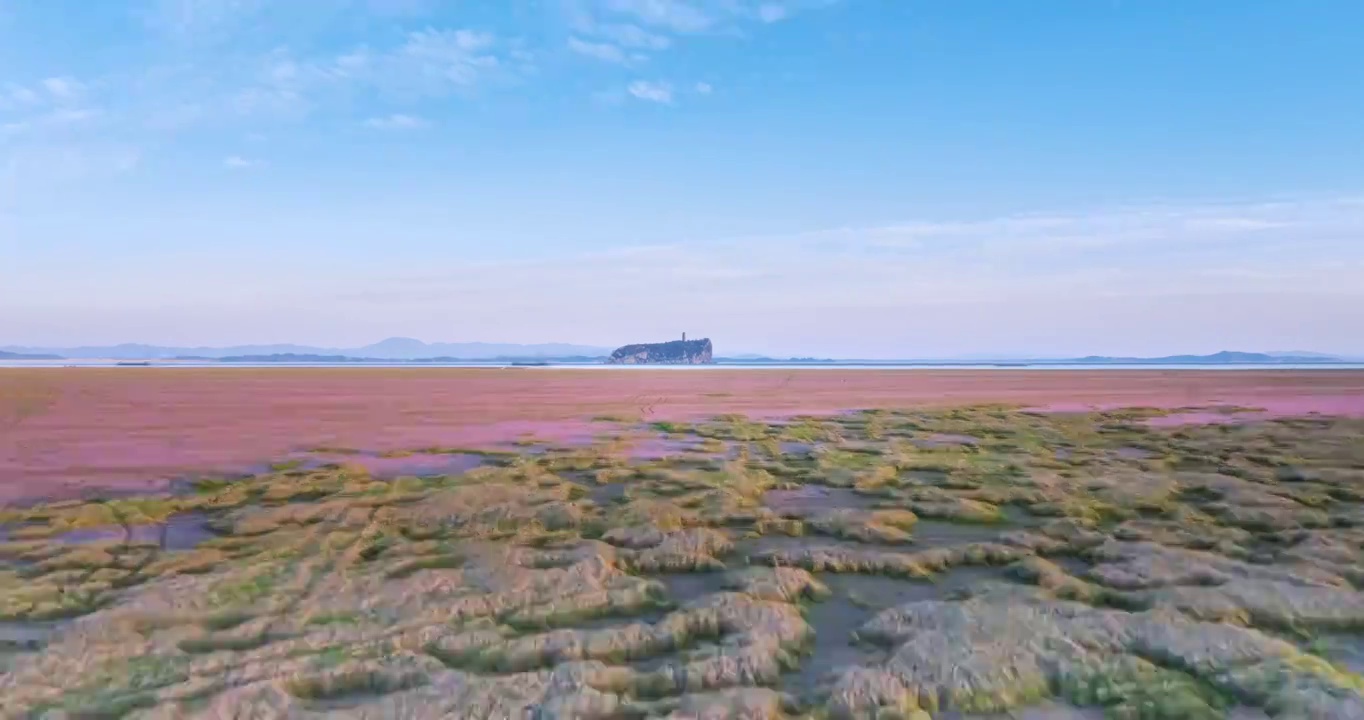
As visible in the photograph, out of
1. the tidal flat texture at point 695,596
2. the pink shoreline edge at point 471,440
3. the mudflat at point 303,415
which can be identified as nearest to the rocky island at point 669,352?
the mudflat at point 303,415

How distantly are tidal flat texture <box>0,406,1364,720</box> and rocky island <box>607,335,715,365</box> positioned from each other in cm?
17459

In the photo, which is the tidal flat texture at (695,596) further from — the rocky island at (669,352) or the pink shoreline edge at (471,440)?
the rocky island at (669,352)

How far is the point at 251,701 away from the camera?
507cm

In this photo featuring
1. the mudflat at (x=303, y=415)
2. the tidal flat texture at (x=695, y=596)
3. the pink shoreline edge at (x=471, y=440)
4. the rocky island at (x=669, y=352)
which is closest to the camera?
the tidal flat texture at (x=695, y=596)

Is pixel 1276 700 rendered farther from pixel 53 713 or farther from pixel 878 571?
pixel 53 713

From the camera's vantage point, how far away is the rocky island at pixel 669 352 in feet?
620

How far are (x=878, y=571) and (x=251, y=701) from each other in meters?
5.88

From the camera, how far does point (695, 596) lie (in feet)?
24.6

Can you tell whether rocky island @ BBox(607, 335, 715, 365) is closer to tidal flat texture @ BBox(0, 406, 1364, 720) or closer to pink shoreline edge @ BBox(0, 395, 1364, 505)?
pink shoreline edge @ BBox(0, 395, 1364, 505)

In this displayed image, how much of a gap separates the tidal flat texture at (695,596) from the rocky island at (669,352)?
174594 millimetres

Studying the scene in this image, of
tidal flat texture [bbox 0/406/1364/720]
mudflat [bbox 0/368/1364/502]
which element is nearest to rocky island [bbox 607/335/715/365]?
mudflat [bbox 0/368/1364/502]

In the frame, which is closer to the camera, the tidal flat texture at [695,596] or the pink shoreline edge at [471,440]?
the tidal flat texture at [695,596]

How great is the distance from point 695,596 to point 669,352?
18320 centimetres

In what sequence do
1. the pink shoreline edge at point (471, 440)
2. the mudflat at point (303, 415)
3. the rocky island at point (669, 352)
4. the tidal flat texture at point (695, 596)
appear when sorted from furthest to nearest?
the rocky island at point (669, 352) → the mudflat at point (303, 415) → the pink shoreline edge at point (471, 440) → the tidal flat texture at point (695, 596)
